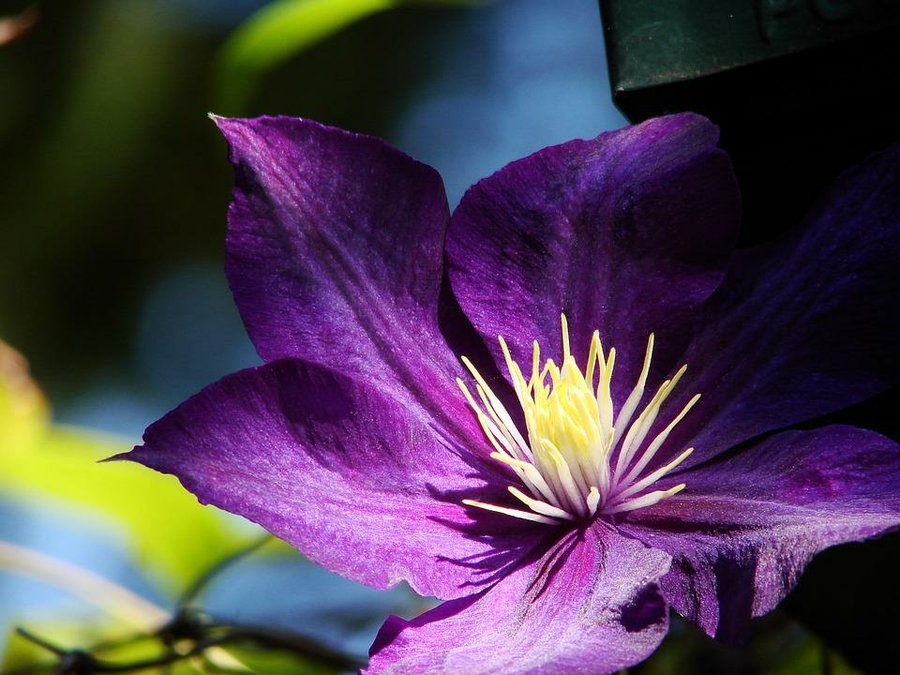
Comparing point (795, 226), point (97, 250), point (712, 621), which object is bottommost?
point (97, 250)

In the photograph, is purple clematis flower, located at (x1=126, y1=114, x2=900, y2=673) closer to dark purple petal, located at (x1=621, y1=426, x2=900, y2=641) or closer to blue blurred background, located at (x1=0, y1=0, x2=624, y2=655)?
dark purple petal, located at (x1=621, y1=426, x2=900, y2=641)

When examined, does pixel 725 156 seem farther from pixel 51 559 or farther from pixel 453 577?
pixel 51 559

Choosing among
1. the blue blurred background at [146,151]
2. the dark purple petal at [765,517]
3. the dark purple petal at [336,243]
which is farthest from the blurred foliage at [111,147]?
the dark purple petal at [765,517]

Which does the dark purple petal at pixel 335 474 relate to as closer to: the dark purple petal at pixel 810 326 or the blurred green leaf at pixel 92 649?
the dark purple petal at pixel 810 326

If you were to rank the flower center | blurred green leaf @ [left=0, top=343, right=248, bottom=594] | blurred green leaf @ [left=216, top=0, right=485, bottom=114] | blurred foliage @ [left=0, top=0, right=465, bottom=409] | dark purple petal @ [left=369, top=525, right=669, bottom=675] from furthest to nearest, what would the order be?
blurred foliage @ [left=0, top=0, right=465, bottom=409], blurred green leaf @ [left=0, top=343, right=248, bottom=594], blurred green leaf @ [left=216, top=0, right=485, bottom=114], the flower center, dark purple petal @ [left=369, top=525, right=669, bottom=675]

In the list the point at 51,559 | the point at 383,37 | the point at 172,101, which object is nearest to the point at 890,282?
the point at 51,559

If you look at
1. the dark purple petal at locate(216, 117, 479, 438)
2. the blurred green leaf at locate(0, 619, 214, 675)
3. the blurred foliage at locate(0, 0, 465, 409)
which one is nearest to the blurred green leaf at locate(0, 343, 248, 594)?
the blurred green leaf at locate(0, 619, 214, 675)

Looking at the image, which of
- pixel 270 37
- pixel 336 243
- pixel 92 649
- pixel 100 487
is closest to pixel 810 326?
pixel 336 243

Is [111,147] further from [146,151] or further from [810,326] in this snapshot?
[810,326]
